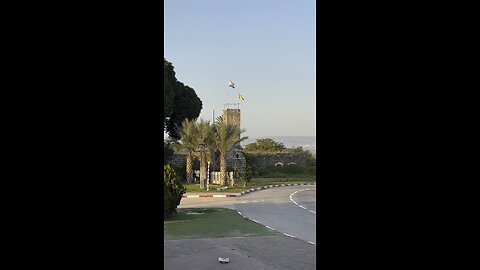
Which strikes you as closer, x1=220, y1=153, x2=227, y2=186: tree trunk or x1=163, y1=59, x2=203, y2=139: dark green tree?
x1=220, y1=153, x2=227, y2=186: tree trunk

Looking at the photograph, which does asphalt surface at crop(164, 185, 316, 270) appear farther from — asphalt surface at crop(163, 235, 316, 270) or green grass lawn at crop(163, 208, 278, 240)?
green grass lawn at crop(163, 208, 278, 240)

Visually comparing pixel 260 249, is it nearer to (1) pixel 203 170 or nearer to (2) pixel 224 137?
(1) pixel 203 170

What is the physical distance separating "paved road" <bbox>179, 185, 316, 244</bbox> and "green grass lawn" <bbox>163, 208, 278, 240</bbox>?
12.7 inches

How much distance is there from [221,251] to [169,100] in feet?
42.3

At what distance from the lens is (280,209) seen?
1075 cm

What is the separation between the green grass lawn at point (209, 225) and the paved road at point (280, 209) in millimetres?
323

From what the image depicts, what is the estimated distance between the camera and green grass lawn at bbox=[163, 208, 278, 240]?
750 cm

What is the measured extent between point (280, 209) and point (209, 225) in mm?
2731

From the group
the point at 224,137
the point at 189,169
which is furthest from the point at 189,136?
the point at 189,169

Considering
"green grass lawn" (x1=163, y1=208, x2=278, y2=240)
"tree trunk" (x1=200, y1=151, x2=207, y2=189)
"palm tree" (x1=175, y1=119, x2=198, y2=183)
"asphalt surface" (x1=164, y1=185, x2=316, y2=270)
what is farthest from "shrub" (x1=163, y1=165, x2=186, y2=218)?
"palm tree" (x1=175, y1=119, x2=198, y2=183)

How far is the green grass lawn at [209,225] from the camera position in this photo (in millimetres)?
7500

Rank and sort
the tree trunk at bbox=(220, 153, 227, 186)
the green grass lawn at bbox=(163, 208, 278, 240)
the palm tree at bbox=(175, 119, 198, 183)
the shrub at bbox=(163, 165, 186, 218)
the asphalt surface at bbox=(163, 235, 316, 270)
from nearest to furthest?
the asphalt surface at bbox=(163, 235, 316, 270) < the green grass lawn at bbox=(163, 208, 278, 240) < the shrub at bbox=(163, 165, 186, 218) < the palm tree at bbox=(175, 119, 198, 183) < the tree trunk at bbox=(220, 153, 227, 186)
